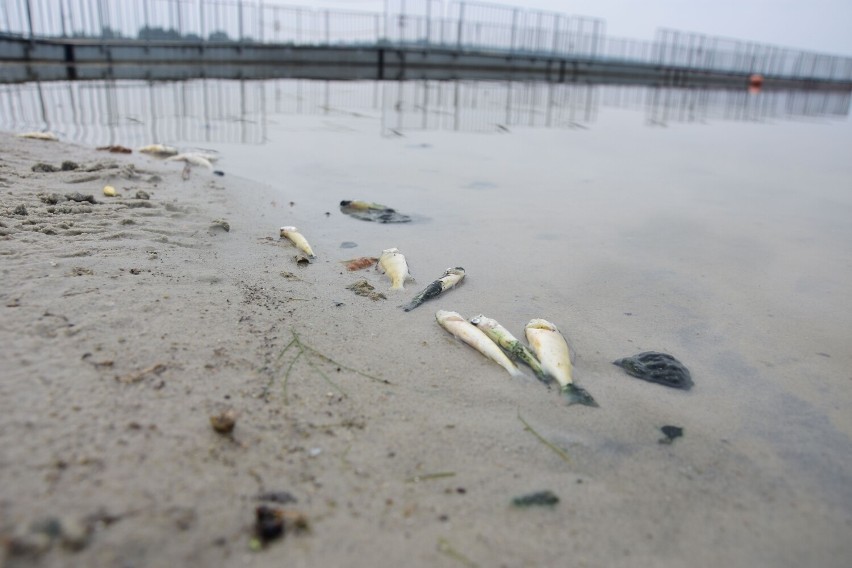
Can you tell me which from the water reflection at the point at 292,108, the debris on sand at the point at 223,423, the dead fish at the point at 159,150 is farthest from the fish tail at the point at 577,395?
the water reflection at the point at 292,108

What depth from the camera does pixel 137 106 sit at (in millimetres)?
10336

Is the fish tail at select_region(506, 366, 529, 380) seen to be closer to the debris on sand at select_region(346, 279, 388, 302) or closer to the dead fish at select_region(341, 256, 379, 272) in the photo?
the debris on sand at select_region(346, 279, 388, 302)

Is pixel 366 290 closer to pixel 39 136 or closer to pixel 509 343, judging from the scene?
pixel 509 343

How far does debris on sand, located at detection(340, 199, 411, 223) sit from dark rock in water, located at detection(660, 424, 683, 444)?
298cm

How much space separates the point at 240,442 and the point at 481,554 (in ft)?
2.86

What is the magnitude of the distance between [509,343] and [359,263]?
137cm

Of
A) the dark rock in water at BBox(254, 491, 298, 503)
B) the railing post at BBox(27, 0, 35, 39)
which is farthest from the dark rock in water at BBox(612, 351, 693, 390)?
the railing post at BBox(27, 0, 35, 39)

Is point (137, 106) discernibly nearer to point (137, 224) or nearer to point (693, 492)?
point (137, 224)

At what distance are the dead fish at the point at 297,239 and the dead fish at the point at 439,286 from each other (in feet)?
2.99

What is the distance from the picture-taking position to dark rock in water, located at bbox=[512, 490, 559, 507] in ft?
6.35

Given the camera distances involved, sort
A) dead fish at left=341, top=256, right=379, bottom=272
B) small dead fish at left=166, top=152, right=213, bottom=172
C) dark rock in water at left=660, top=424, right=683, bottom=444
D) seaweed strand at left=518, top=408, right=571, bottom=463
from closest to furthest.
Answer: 1. seaweed strand at left=518, top=408, right=571, bottom=463
2. dark rock in water at left=660, top=424, right=683, bottom=444
3. dead fish at left=341, top=256, right=379, bottom=272
4. small dead fish at left=166, top=152, right=213, bottom=172

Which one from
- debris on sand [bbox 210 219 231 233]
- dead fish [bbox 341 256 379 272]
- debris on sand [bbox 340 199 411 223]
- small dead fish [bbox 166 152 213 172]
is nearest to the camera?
dead fish [bbox 341 256 379 272]

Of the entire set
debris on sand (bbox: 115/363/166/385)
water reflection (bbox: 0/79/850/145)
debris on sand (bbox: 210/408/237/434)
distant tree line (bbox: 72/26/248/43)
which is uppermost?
distant tree line (bbox: 72/26/248/43)

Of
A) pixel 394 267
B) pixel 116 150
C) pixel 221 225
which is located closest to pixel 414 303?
pixel 394 267
